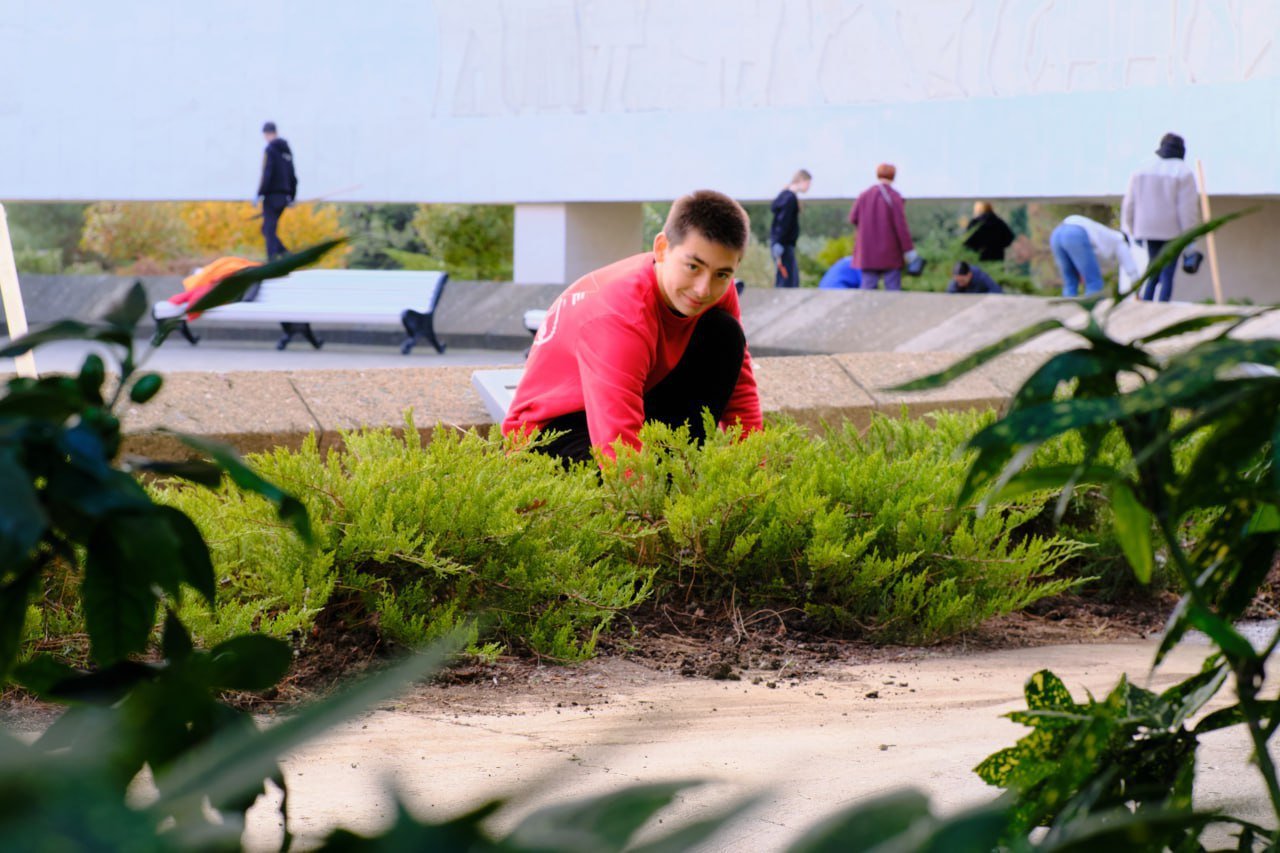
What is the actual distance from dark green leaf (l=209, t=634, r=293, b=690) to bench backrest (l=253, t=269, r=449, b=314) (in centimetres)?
1468

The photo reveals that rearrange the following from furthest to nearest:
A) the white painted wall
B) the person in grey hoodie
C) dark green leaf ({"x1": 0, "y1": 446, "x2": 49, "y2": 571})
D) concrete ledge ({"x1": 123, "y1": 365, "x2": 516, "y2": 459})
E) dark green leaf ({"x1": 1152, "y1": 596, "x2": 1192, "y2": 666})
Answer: the white painted wall < the person in grey hoodie < concrete ledge ({"x1": 123, "y1": 365, "x2": 516, "y2": 459}) < dark green leaf ({"x1": 1152, "y1": 596, "x2": 1192, "y2": 666}) < dark green leaf ({"x1": 0, "y1": 446, "x2": 49, "y2": 571})

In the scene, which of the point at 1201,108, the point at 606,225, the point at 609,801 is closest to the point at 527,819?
the point at 609,801

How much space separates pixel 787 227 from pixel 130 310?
16.0 meters

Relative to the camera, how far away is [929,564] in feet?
12.8

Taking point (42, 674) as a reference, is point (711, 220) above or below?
above

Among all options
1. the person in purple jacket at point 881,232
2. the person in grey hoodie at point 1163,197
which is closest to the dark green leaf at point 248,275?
the person in grey hoodie at point 1163,197

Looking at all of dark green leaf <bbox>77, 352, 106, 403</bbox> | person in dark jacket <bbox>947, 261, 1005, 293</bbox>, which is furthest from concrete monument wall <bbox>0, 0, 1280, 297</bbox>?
dark green leaf <bbox>77, 352, 106, 403</bbox>

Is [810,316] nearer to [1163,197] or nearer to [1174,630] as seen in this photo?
[1163,197]

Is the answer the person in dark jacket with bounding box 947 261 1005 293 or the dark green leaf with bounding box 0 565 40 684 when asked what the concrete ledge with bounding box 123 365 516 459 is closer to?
the dark green leaf with bounding box 0 565 40 684

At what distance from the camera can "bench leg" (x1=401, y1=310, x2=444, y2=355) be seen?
1545 cm

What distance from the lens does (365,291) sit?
1602 centimetres

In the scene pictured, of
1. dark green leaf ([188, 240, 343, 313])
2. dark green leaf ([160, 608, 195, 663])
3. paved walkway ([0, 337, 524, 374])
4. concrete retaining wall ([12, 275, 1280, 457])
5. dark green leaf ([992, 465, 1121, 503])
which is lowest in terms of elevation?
paved walkway ([0, 337, 524, 374])

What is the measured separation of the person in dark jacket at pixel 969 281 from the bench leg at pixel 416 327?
237 inches

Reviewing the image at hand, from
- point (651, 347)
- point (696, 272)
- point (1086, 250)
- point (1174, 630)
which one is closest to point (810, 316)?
point (1086, 250)
